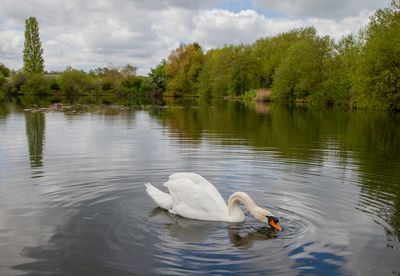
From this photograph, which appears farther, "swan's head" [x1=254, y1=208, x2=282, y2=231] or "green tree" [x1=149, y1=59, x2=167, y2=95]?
"green tree" [x1=149, y1=59, x2=167, y2=95]

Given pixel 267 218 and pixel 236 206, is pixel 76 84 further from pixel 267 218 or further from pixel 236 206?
pixel 267 218

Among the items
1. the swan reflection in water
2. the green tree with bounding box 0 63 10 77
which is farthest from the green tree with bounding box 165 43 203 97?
the swan reflection in water

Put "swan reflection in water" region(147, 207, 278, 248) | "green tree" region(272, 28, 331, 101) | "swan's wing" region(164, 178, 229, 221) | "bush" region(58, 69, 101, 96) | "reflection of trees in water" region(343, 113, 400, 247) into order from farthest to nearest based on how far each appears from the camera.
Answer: "bush" region(58, 69, 101, 96) → "green tree" region(272, 28, 331, 101) → "reflection of trees in water" region(343, 113, 400, 247) → "swan's wing" region(164, 178, 229, 221) → "swan reflection in water" region(147, 207, 278, 248)

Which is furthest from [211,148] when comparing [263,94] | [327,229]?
[263,94]

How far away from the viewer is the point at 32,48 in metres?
130

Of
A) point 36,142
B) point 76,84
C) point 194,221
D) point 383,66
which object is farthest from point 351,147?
point 76,84

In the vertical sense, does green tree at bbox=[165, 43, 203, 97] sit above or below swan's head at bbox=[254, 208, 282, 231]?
above

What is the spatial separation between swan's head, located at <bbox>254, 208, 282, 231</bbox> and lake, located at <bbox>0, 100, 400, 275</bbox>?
0.63ft

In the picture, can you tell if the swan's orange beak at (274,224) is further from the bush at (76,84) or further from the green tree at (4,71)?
the green tree at (4,71)

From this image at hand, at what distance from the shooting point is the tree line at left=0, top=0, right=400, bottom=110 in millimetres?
55688

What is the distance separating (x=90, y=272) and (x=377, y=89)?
52624 millimetres

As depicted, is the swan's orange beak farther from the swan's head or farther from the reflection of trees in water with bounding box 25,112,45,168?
the reflection of trees in water with bounding box 25,112,45,168

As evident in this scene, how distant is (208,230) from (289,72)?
8431cm

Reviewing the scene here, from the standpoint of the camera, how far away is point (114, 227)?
10211mm
